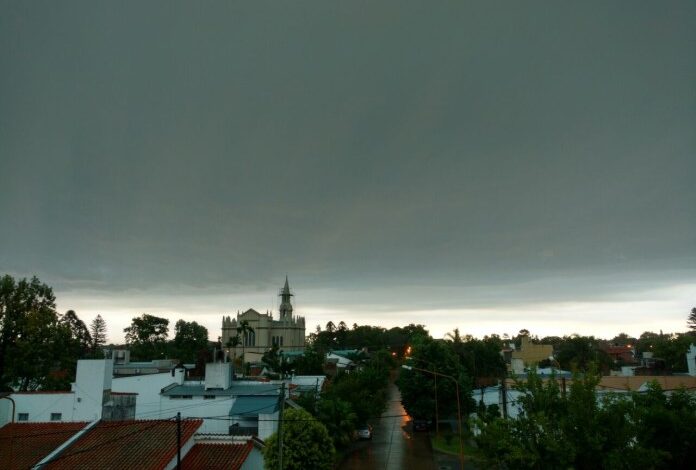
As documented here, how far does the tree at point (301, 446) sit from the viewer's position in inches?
1019

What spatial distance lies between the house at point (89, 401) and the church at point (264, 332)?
88281 millimetres

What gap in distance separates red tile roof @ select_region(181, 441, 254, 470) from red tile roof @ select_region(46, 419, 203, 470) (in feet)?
3.09

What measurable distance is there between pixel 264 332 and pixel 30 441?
101 metres

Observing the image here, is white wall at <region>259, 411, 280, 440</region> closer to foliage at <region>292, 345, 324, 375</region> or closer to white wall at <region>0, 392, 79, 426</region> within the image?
white wall at <region>0, 392, 79, 426</region>

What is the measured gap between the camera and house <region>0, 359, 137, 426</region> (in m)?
29.4

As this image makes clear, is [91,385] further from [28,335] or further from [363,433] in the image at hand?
[363,433]

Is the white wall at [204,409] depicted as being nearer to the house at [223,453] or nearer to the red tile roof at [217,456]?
the house at [223,453]

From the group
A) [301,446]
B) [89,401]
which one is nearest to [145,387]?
[89,401]

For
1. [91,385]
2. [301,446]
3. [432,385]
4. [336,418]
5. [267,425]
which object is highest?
[91,385]

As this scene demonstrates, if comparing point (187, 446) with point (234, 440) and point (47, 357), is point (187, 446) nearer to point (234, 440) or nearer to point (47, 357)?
point (234, 440)

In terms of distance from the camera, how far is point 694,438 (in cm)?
1939

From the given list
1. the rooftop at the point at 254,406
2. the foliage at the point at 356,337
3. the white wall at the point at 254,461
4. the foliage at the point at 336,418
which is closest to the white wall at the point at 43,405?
the rooftop at the point at 254,406

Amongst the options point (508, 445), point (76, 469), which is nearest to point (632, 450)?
point (508, 445)

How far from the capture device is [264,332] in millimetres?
125250
